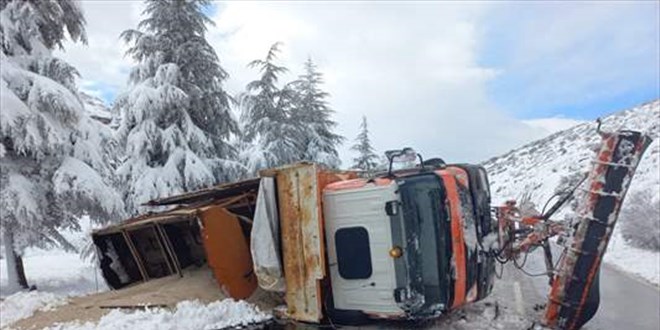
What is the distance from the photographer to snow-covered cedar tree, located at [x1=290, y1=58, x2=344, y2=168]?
24.8 metres

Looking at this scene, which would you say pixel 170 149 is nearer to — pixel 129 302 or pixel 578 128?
pixel 129 302

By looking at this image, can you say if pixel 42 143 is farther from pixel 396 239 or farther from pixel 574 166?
pixel 574 166

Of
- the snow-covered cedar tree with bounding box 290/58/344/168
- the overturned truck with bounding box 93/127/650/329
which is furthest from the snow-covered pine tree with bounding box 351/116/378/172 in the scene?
the overturned truck with bounding box 93/127/650/329

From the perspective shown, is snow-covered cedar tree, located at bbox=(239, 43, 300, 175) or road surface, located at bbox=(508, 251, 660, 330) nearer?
road surface, located at bbox=(508, 251, 660, 330)

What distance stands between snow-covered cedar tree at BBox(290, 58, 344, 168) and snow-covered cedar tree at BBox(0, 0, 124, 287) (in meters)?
11.1

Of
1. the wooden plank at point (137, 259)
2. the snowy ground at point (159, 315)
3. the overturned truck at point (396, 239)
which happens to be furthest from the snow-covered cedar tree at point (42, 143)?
the overturned truck at point (396, 239)

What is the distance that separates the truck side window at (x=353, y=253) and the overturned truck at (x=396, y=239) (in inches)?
0.5

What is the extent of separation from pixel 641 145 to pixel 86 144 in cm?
1206

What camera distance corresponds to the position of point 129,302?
7.67 metres

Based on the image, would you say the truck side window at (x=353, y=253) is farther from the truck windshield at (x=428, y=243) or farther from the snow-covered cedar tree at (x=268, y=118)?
the snow-covered cedar tree at (x=268, y=118)

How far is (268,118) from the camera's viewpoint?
22938 mm

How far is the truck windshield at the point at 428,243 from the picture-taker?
654cm

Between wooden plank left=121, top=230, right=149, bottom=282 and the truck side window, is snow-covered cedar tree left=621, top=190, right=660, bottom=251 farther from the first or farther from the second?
wooden plank left=121, top=230, right=149, bottom=282

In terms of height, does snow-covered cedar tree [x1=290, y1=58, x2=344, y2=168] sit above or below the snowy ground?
above
